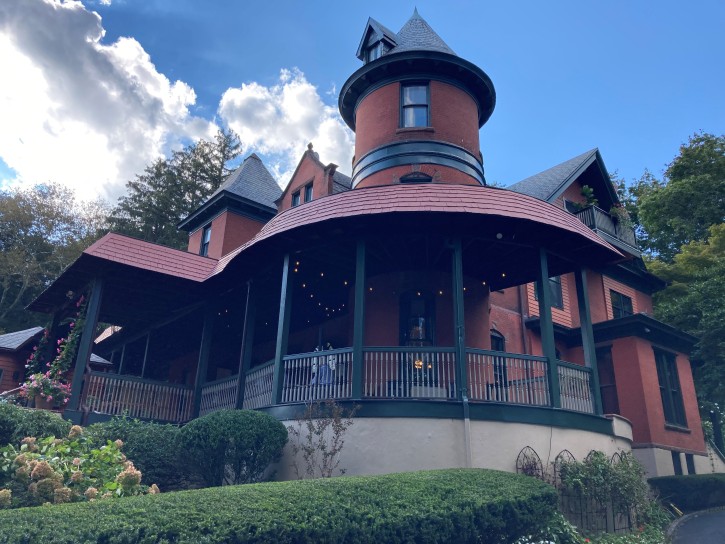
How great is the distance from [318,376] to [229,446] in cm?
233

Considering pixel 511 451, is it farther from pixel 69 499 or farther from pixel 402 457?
pixel 69 499

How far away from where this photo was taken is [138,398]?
13992 mm

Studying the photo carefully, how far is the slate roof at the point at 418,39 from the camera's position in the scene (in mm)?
17656

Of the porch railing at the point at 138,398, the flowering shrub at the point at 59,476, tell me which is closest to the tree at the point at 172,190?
the porch railing at the point at 138,398

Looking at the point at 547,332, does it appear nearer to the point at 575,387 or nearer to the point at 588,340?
the point at 575,387

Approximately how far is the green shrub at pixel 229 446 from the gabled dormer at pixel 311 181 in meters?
10.1

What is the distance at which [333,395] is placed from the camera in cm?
1079

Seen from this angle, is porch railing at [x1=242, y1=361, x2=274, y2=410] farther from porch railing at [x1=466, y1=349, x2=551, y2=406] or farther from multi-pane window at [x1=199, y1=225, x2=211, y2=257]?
multi-pane window at [x1=199, y1=225, x2=211, y2=257]

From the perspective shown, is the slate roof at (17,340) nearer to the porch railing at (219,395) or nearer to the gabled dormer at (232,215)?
the gabled dormer at (232,215)

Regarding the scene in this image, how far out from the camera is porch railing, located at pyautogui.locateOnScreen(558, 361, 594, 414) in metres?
11.5

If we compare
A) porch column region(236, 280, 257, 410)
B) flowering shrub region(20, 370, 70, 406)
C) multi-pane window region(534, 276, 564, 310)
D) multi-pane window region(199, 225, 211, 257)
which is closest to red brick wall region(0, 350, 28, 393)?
multi-pane window region(199, 225, 211, 257)

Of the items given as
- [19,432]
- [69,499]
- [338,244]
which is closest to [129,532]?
[69,499]

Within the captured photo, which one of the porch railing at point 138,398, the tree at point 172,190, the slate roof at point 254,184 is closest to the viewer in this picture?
the porch railing at point 138,398

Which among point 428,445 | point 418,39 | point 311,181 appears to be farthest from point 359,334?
point 418,39
